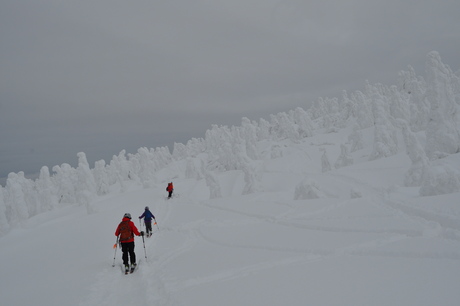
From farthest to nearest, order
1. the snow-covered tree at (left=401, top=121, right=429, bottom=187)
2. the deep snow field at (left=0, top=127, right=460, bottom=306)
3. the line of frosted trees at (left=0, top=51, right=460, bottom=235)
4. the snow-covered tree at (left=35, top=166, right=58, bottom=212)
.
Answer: the snow-covered tree at (left=35, top=166, right=58, bottom=212) → the line of frosted trees at (left=0, top=51, right=460, bottom=235) → the snow-covered tree at (left=401, top=121, right=429, bottom=187) → the deep snow field at (left=0, top=127, right=460, bottom=306)

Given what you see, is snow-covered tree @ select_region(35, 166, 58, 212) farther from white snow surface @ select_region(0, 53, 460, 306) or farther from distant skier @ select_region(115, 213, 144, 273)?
distant skier @ select_region(115, 213, 144, 273)

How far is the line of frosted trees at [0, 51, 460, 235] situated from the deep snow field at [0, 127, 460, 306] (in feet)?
29.1

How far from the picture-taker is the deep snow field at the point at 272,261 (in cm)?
613

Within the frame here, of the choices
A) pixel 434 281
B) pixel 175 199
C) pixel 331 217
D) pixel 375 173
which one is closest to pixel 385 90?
pixel 375 173

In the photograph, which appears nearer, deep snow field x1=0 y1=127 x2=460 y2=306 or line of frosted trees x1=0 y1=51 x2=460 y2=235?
deep snow field x1=0 y1=127 x2=460 y2=306

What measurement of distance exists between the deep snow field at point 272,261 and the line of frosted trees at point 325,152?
8.85m

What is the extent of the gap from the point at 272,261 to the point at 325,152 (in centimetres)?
4332

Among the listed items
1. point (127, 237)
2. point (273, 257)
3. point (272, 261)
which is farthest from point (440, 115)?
point (127, 237)

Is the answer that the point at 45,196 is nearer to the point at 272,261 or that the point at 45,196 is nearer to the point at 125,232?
the point at 125,232

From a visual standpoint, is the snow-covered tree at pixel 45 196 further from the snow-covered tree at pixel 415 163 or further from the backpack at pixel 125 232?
the snow-covered tree at pixel 415 163

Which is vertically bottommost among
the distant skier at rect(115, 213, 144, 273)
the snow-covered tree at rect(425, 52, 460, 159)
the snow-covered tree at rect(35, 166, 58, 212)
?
the snow-covered tree at rect(35, 166, 58, 212)

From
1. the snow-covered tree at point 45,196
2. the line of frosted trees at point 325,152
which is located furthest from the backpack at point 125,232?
the snow-covered tree at point 45,196

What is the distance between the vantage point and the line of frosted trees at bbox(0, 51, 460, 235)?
31594 mm

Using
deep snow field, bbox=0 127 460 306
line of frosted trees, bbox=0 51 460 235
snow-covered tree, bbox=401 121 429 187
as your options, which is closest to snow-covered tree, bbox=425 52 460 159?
line of frosted trees, bbox=0 51 460 235
